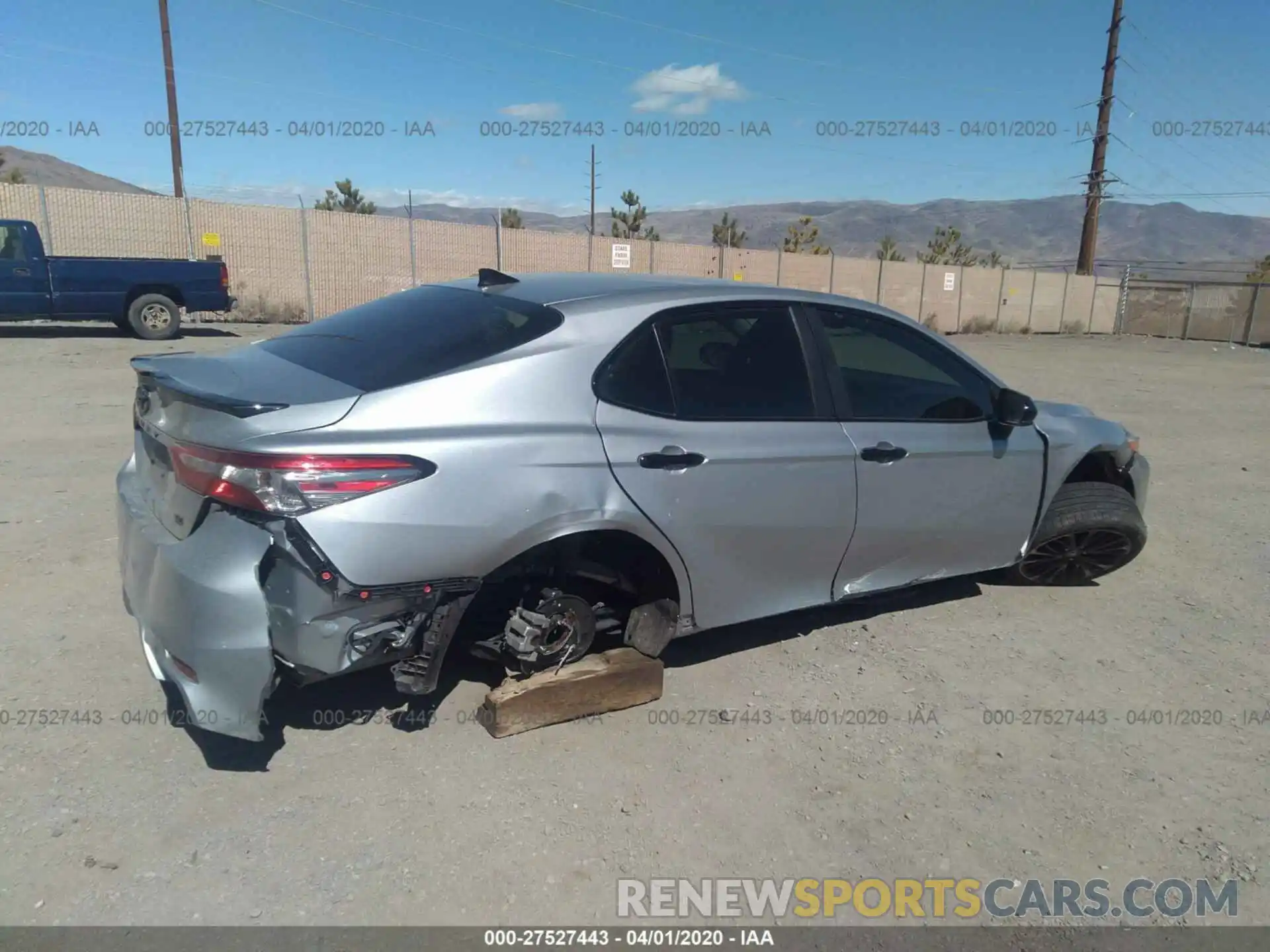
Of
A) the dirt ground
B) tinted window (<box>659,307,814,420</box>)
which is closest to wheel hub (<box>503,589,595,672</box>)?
the dirt ground

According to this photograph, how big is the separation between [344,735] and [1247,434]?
445 inches

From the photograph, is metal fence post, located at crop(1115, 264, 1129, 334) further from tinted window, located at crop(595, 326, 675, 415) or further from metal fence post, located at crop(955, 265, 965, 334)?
tinted window, located at crop(595, 326, 675, 415)

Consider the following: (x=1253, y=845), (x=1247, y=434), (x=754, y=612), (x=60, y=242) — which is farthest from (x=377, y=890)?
(x=60, y=242)

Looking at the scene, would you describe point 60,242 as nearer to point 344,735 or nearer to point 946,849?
point 344,735

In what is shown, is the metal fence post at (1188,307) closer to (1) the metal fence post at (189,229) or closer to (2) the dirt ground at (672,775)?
(1) the metal fence post at (189,229)

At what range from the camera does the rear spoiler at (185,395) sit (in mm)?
2820

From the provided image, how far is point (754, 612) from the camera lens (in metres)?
3.78

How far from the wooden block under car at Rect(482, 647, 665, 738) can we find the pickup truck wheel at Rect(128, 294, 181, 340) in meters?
14.8

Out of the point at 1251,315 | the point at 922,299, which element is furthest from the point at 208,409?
the point at 1251,315

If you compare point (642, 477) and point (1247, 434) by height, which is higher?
point (642, 477)

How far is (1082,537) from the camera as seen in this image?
4871mm

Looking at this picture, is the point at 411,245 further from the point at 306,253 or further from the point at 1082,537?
the point at 1082,537

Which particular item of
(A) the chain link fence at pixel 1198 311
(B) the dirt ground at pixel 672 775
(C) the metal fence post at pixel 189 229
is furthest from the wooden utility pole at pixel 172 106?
(A) the chain link fence at pixel 1198 311

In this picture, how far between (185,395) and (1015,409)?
3577 millimetres
